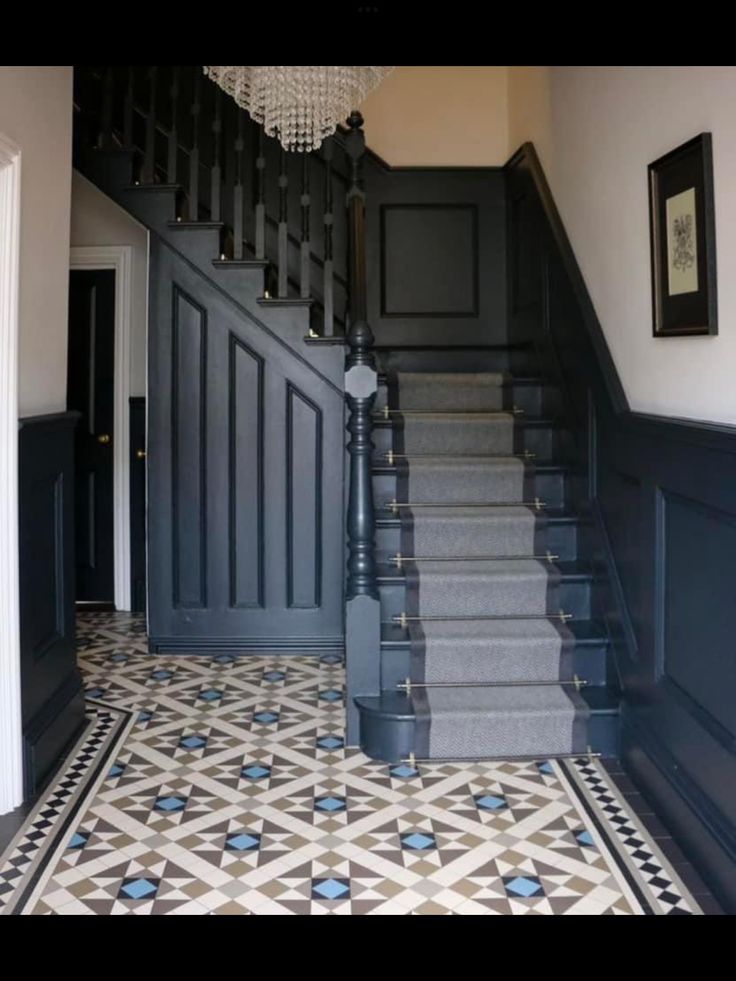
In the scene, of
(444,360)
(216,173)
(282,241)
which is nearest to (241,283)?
(282,241)

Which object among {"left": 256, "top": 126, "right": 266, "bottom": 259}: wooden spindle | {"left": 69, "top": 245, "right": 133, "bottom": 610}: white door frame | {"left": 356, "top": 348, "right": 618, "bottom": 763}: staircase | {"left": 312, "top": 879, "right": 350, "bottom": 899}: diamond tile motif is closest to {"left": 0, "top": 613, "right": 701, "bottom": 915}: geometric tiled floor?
{"left": 312, "top": 879, "right": 350, "bottom": 899}: diamond tile motif

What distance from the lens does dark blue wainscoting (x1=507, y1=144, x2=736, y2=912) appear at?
9.20ft

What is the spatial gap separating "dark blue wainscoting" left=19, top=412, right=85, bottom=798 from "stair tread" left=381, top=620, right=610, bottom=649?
4.51 feet

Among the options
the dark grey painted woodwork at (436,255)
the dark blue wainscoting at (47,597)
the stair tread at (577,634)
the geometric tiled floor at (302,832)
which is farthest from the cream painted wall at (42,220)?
the dark grey painted woodwork at (436,255)

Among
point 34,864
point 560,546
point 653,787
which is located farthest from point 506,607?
point 34,864

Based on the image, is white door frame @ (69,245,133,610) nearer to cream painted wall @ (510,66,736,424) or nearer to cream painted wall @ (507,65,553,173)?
cream painted wall @ (507,65,553,173)

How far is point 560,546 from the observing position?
458 centimetres

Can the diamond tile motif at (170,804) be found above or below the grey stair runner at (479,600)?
below

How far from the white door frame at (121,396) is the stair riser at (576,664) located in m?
3.12

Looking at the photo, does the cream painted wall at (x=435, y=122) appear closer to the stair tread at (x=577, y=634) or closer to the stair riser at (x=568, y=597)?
the stair riser at (x=568, y=597)

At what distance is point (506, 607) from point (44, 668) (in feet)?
6.46

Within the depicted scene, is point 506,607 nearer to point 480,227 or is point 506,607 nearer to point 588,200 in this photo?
point 588,200

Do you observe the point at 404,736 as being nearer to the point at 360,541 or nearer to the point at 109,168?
the point at 360,541

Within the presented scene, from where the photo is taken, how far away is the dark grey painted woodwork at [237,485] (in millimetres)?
5422
